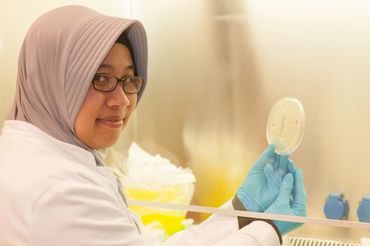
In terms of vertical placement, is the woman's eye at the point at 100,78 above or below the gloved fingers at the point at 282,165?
above

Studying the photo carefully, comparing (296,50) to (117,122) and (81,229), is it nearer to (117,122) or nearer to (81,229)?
(117,122)

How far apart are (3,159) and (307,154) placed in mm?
967

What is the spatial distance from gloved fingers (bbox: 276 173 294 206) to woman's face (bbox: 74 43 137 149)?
0.42 m

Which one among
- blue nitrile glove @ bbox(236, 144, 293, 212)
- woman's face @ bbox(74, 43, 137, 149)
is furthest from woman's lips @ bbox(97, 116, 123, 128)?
blue nitrile glove @ bbox(236, 144, 293, 212)

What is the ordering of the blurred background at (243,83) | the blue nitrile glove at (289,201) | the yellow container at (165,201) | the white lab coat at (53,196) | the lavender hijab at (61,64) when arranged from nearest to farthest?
the white lab coat at (53,196)
the lavender hijab at (61,64)
the blue nitrile glove at (289,201)
the blurred background at (243,83)
the yellow container at (165,201)

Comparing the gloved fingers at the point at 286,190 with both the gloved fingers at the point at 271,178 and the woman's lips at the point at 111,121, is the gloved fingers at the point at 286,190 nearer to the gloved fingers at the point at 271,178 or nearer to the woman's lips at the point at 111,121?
the gloved fingers at the point at 271,178

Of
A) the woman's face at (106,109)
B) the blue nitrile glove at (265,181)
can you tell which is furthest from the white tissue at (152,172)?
the woman's face at (106,109)

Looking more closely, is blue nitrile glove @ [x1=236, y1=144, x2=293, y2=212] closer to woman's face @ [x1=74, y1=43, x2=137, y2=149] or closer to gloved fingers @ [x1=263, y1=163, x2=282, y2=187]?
gloved fingers @ [x1=263, y1=163, x2=282, y2=187]

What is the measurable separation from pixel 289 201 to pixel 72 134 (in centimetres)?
54

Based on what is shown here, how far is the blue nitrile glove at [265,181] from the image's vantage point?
113 centimetres

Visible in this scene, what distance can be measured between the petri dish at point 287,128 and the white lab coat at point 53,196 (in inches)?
11.9

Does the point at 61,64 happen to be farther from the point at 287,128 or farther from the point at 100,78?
the point at 287,128

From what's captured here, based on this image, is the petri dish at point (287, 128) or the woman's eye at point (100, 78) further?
the petri dish at point (287, 128)

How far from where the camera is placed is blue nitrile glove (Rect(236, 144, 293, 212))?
1.13m
